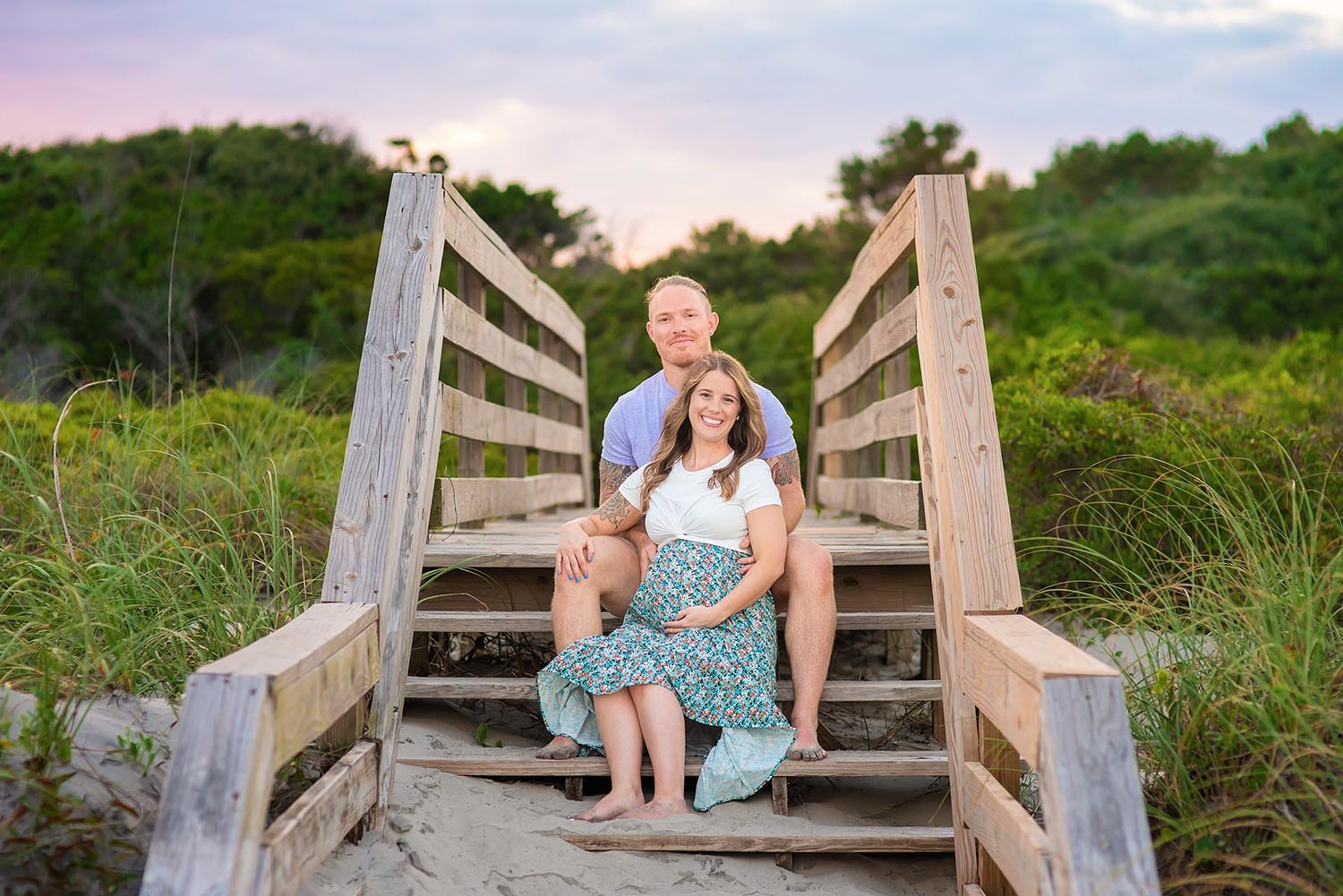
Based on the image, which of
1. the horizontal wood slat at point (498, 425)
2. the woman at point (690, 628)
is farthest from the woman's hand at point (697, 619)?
the horizontal wood slat at point (498, 425)

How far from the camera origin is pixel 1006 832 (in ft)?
6.59

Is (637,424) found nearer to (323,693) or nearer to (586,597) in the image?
(586,597)

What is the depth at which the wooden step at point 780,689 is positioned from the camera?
9.82 ft

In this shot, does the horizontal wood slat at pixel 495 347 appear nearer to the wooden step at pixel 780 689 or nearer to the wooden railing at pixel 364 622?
the wooden railing at pixel 364 622

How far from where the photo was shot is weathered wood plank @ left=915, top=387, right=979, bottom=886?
8.01 ft

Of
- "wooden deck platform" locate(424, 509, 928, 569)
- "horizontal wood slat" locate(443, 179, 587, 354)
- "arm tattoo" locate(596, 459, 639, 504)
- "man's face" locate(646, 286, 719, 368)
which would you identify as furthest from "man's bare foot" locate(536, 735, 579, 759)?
"horizontal wood slat" locate(443, 179, 587, 354)

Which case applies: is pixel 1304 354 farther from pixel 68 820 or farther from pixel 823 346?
pixel 68 820

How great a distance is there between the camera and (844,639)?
470 cm

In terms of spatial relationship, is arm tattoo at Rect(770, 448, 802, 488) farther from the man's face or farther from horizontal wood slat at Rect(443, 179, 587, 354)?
horizontal wood slat at Rect(443, 179, 587, 354)

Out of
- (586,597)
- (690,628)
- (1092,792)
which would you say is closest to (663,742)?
(690,628)

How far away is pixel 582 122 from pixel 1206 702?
579 inches

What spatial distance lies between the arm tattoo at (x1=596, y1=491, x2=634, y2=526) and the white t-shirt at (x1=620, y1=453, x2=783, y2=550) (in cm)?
8

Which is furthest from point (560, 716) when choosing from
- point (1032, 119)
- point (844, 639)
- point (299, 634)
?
point (1032, 119)

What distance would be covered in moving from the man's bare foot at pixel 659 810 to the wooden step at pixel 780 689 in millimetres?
475
